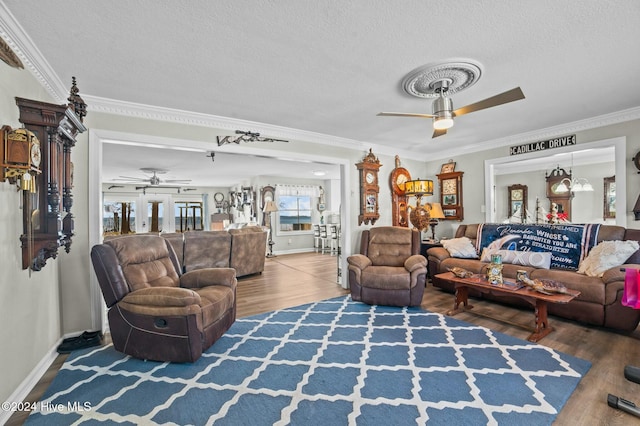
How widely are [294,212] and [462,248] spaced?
5828 mm

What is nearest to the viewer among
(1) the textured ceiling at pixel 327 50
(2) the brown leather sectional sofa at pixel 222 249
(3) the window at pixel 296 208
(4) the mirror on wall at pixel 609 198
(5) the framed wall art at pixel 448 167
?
(1) the textured ceiling at pixel 327 50

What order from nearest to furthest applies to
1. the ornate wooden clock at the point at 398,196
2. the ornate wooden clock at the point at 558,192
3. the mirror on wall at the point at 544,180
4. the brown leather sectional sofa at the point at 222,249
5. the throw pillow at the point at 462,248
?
the throw pillow at the point at 462,248
the brown leather sectional sofa at the point at 222,249
the mirror on wall at the point at 544,180
the ornate wooden clock at the point at 398,196
the ornate wooden clock at the point at 558,192

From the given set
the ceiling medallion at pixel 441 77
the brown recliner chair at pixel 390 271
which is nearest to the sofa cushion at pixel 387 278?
the brown recliner chair at pixel 390 271

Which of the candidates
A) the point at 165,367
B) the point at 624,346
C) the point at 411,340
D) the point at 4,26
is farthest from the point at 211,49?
the point at 624,346

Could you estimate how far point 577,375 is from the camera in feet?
6.98

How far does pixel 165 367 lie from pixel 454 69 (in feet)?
11.2

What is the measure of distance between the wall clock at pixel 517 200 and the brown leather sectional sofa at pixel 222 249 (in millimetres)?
6827

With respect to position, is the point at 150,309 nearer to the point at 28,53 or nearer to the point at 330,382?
the point at 330,382

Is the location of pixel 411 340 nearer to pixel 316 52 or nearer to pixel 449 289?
pixel 449 289

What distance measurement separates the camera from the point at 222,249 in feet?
17.2

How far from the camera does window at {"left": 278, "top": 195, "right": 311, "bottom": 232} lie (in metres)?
9.14

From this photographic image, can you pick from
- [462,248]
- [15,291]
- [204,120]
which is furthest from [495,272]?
[15,291]

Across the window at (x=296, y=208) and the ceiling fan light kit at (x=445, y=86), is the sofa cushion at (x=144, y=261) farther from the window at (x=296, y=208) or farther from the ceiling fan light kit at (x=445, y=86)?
the window at (x=296, y=208)

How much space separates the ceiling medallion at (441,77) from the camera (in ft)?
7.70
